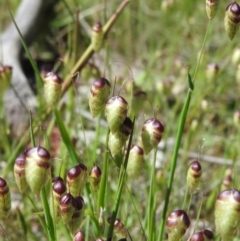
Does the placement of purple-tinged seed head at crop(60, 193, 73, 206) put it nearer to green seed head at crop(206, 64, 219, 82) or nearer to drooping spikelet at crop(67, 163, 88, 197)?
drooping spikelet at crop(67, 163, 88, 197)

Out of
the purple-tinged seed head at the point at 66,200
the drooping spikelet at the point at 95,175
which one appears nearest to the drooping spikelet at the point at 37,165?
the purple-tinged seed head at the point at 66,200

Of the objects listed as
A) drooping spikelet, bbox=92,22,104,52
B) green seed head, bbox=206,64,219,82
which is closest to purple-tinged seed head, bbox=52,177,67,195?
drooping spikelet, bbox=92,22,104,52

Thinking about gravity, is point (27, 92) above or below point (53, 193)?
above

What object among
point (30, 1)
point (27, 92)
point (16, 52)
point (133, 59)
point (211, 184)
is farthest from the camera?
point (133, 59)

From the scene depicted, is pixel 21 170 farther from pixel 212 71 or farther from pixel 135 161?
pixel 212 71

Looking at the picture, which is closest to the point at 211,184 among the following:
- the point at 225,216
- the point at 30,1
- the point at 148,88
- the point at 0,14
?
the point at 148,88

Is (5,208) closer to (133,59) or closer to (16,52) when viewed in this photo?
(16,52)
